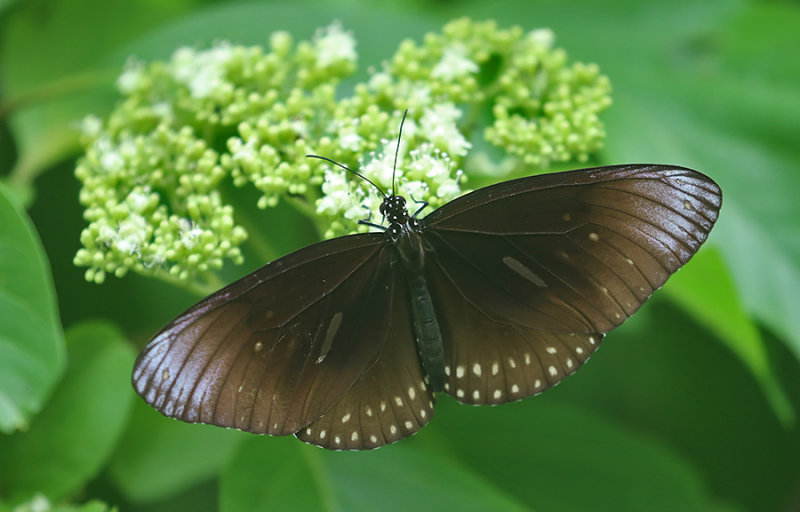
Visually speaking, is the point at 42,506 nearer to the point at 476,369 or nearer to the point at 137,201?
the point at 137,201

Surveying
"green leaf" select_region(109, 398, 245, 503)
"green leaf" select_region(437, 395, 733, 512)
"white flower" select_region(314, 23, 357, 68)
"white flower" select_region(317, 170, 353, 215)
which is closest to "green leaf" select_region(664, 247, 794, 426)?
"green leaf" select_region(437, 395, 733, 512)

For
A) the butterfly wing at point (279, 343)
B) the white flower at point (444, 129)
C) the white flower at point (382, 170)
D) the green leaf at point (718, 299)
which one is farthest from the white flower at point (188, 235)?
the green leaf at point (718, 299)

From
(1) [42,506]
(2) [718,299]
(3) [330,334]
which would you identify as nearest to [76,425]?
(1) [42,506]

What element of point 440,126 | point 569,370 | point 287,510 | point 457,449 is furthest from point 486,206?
point 457,449

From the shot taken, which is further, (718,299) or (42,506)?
Answer: (718,299)

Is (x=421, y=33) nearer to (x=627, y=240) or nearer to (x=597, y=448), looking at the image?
(x=627, y=240)

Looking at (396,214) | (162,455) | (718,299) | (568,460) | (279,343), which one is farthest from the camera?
(568,460)

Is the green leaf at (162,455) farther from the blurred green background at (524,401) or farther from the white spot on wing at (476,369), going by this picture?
the white spot on wing at (476,369)
